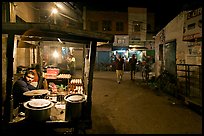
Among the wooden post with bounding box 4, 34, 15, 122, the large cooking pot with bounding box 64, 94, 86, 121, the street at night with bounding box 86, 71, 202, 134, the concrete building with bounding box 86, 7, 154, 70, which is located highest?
the concrete building with bounding box 86, 7, 154, 70

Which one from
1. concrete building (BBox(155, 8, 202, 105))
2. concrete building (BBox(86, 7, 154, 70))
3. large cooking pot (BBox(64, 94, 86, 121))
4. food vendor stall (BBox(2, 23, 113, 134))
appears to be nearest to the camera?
food vendor stall (BBox(2, 23, 113, 134))

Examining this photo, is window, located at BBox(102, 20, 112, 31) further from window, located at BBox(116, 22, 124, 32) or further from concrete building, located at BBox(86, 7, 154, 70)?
window, located at BBox(116, 22, 124, 32)

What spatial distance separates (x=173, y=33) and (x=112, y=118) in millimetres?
8443

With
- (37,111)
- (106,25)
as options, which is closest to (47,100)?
(37,111)

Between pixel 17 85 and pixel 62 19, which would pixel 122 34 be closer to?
pixel 62 19

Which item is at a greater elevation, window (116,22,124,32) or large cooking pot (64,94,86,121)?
window (116,22,124,32)

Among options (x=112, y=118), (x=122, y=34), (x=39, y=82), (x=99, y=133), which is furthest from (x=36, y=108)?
(x=122, y=34)

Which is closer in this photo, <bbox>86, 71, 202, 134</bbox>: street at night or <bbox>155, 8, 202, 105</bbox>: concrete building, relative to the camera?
<bbox>86, 71, 202, 134</bbox>: street at night

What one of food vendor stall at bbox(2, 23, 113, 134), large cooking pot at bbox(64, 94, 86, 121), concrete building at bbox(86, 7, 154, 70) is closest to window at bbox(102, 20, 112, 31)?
concrete building at bbox(86, 7, 154, 70)

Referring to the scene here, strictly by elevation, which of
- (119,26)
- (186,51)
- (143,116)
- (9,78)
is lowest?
(143,116)

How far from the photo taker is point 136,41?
33.4 m

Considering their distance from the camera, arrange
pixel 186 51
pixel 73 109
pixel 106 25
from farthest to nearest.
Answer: pixel 106 25
pixel 186 51
pixel 73 109

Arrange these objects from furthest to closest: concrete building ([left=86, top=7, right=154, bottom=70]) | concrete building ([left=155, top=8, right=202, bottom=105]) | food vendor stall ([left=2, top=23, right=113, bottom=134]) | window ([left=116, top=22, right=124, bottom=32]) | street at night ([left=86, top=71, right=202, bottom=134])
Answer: window ([left=116, top=22, right=124, bottom=32]), concrete building ([left=86, top=7, right=154, bottom=70]), concrete building ([left=155, top=8, right=202, bottom=105]), street at night ([left=86, top=71, right=202, bottom=134]), food vendor stall ([left=2, top=23, right=113, bottom=134])

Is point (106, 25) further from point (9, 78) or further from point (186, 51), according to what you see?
point (9, 78)
